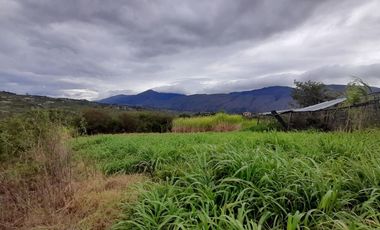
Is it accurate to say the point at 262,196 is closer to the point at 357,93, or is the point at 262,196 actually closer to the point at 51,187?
the point at 51,187

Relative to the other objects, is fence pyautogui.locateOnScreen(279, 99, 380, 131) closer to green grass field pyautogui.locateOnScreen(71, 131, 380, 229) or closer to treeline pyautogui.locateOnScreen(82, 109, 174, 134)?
green grass field pyautogui.locateOnScreen(71, 131, 380, 229)

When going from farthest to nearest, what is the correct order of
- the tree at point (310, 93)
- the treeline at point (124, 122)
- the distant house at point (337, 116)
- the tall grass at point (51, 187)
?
the tree at point (310, 93) < the treeline at point (124, 122) < the distant house at point (337, 116) < the tall grass at point (51, 187)

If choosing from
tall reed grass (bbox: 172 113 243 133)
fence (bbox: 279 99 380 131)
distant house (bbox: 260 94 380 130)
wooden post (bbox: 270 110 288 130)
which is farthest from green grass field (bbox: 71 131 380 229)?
tall reed grass (bbox: 172 113 243 133)

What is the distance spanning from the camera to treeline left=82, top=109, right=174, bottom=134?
662 inches

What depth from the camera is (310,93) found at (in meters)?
33.5

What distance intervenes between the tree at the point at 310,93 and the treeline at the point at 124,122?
18.6 m

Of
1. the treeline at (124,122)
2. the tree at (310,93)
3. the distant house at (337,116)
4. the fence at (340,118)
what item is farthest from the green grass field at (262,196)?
the tree at (310,93)

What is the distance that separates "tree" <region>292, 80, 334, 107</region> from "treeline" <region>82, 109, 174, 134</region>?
18600 millimetres

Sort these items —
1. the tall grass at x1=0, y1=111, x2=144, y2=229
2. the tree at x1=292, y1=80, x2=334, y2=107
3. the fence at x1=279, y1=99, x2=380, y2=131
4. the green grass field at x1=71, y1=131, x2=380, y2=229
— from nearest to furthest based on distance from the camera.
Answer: the green grass field at x1=71, y1=131, x2=380, y2=229 < the tall grass at x1=0, y1=111, x2=144, y2=229 < the fence at x1=279, y1=99, x2=380, y2=131 < the tree at x1=292, y1=80, x2=334, y2=107

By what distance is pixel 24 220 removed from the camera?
4145mm

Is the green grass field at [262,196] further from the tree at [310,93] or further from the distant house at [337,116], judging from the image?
the tree at [310,93]

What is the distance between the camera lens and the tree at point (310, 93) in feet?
108

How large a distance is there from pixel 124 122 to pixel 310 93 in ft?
71.1

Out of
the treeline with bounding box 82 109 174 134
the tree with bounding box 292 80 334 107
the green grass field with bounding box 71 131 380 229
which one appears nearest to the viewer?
the green grass field with bounding box 71 131 380 229
